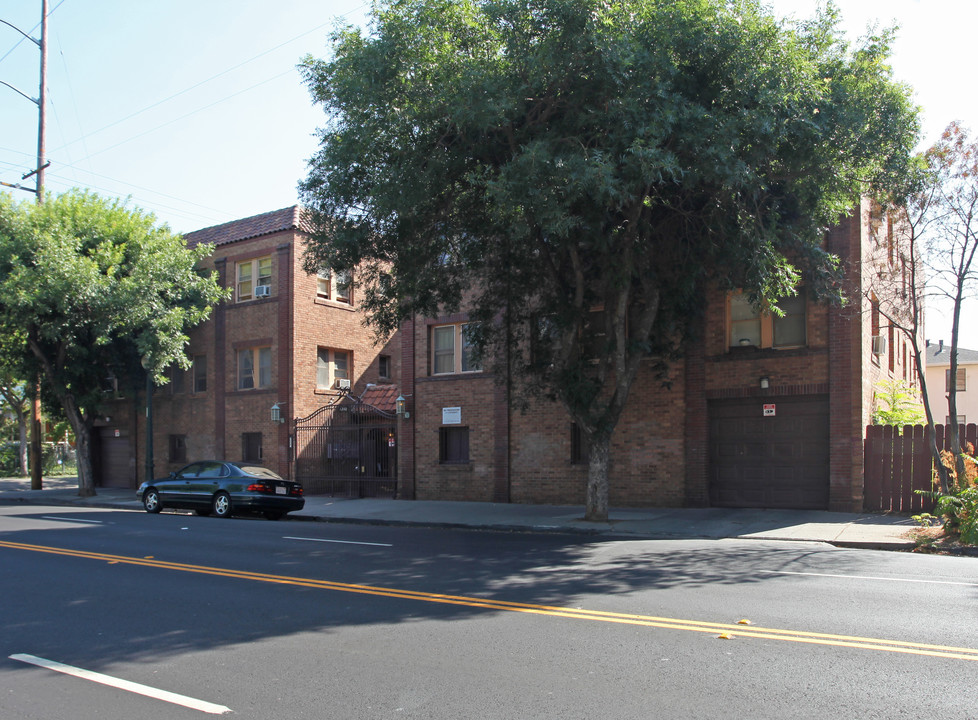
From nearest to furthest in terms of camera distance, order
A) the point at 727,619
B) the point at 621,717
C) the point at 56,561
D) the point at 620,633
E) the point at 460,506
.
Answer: the point at 621,717 < the point at 620,633 < the point at 727,619 < the point at 56,561 < the point at 460,506

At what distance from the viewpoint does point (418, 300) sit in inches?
659

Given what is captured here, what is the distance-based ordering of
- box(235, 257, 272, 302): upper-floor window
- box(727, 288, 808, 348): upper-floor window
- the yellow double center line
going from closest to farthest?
the yellow double center line → box(727, 288, 808, 348): upper-floor window → box(235, 257, 272, 302): upper-floor window

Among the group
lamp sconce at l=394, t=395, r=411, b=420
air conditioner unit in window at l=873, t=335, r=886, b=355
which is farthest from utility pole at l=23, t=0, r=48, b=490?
air conditioner unit in window at l=873, t=335, r=886, b=355

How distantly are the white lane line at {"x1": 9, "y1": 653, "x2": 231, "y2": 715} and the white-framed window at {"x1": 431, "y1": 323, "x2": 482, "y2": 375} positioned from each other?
1626 centimetres

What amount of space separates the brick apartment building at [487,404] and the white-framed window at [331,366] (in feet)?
0.18

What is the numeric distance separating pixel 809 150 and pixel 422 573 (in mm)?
8814

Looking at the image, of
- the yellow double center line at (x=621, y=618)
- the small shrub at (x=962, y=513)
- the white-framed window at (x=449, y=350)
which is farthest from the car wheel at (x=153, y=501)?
the small shrub at (x=962, y=513)

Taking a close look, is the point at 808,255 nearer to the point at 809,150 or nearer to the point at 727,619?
the point at 809,150

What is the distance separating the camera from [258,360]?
91.4ft

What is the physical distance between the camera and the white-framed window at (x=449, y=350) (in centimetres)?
2256

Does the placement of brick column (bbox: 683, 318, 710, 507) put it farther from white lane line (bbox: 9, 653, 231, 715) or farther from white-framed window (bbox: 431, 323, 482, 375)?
white lane line (bbox: 9, 653, 231, 715)

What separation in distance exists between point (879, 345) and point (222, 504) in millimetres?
16180

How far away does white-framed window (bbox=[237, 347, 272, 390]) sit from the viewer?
90.5ft

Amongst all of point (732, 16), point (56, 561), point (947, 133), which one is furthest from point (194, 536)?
point (947, 133)
